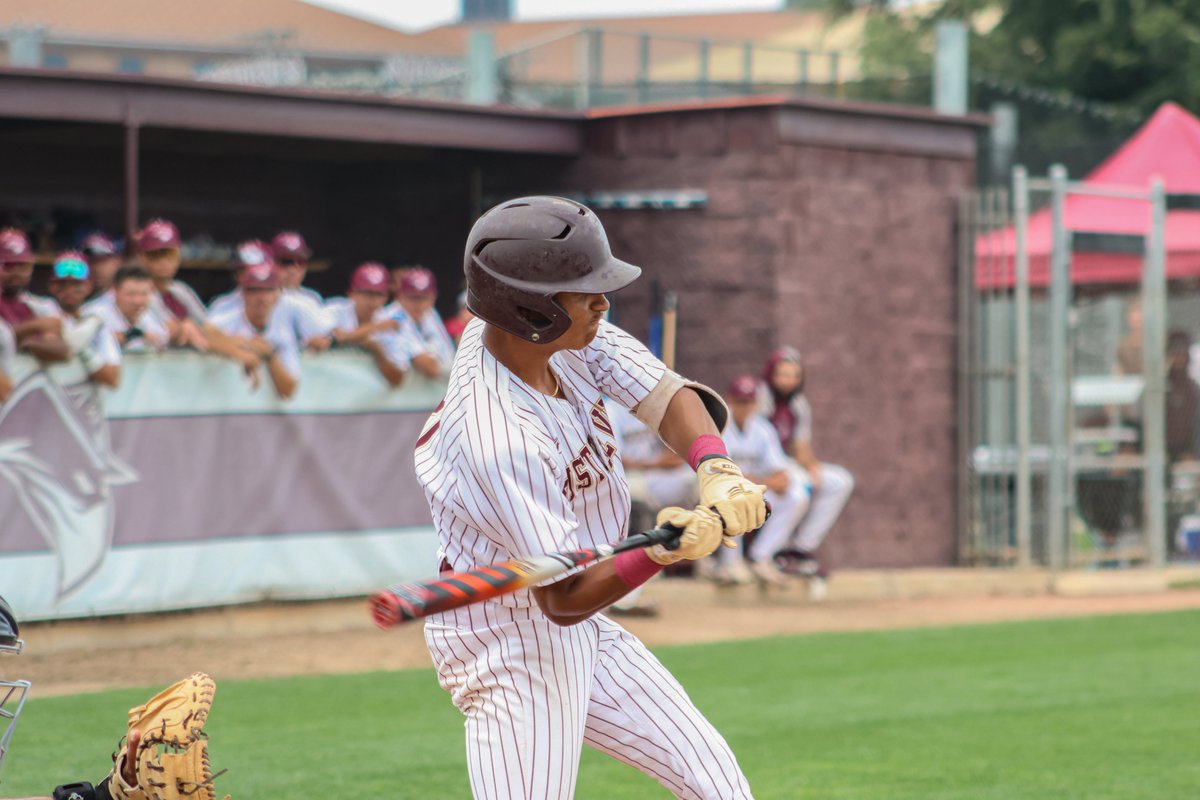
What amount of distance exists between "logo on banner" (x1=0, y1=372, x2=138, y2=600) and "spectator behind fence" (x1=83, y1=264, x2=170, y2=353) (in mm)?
368

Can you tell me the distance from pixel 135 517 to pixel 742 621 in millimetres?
3725

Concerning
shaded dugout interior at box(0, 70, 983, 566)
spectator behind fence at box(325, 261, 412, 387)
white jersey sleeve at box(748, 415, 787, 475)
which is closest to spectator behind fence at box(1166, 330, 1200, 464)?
shaded dugout interior at box(0, 70, 983, 566)

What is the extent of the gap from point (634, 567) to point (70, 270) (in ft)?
21.3

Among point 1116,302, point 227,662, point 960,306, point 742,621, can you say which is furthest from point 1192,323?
point 227,662

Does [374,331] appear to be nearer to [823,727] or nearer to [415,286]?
[415,286]

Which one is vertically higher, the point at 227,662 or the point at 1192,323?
the point at 1192,323

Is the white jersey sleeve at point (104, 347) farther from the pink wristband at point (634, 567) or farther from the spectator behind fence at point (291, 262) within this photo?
the pink wristband at point (634, 567)

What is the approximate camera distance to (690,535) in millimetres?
3264

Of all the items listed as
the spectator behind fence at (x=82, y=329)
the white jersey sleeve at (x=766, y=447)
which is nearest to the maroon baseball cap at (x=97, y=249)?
the spectator behind fence at (x=82, y=329)

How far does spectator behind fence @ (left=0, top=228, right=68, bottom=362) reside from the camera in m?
8.67

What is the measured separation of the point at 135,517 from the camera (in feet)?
30.4

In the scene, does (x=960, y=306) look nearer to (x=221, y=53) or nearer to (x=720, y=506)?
(x=221, y=53)

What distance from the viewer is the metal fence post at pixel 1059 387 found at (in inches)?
501

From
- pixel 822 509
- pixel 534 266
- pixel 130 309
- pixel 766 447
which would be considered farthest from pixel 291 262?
pixel 534 266
